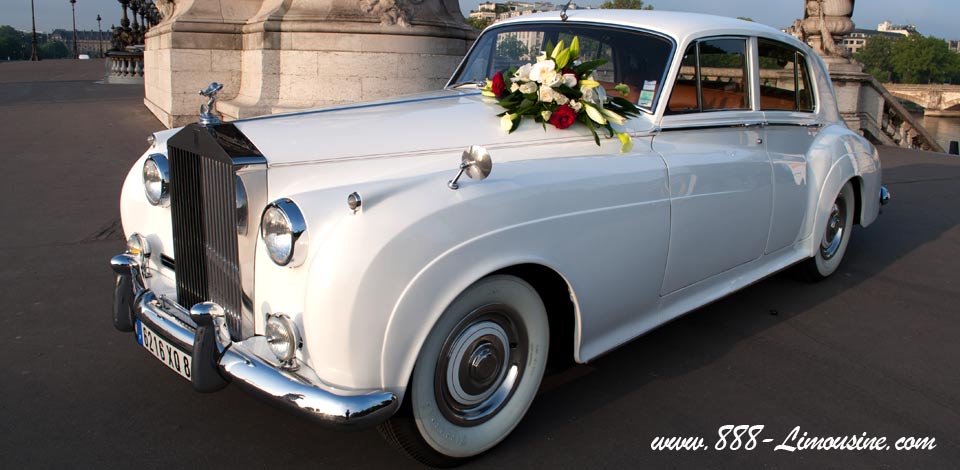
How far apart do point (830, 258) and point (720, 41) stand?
82.1 inches

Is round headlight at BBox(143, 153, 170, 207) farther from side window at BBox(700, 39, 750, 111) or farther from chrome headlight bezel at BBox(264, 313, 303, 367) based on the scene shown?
side window at BBox(700, 39, 750, 111)

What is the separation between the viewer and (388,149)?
9.95 feet

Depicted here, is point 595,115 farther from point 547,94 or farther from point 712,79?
point 712,79

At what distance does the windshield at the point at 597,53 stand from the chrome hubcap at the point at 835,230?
2.11 meters

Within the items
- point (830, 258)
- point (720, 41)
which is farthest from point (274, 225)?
point (830, 258)

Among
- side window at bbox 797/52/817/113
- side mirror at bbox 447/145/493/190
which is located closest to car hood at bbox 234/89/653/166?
side mirror at bbox 447/145/493/190

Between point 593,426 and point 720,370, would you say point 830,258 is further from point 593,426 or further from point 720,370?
point 593,426

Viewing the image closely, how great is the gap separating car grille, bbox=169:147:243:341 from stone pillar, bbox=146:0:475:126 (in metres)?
6.99

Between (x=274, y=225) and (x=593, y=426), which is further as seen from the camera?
(x=593, y=426)

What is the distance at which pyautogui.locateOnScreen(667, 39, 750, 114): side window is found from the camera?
3775mm

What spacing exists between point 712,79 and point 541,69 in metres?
1.09

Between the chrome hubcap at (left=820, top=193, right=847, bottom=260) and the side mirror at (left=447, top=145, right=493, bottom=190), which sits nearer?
the side mirror at (left=447, top=145, right=493, bottom=190)

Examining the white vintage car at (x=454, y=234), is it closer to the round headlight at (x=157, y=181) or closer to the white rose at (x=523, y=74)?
the round headlight at (x=157, y=181)

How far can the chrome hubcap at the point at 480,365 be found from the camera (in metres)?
2.65
